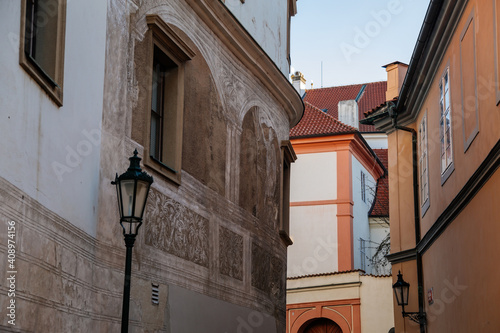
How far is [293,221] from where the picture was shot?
35.3 m

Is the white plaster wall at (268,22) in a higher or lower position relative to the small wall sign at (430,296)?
higher

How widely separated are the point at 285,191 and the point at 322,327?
13.9 m

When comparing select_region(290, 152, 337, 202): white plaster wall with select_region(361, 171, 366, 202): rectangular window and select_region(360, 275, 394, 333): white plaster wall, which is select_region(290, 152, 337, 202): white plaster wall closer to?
select_region(361, 171, 366, 202): rectangular window

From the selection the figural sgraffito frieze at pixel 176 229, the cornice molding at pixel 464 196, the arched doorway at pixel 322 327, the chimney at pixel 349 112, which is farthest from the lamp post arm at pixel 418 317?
the chimney at pixel 349 112

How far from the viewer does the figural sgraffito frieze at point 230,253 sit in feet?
40.8

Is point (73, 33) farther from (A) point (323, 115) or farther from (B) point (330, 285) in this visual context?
(A) point (323, 115)

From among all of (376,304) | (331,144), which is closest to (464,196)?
(376,304)

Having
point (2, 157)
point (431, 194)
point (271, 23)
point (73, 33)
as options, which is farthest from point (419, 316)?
point (2, 157)

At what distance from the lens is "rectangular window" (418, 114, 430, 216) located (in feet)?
55.7

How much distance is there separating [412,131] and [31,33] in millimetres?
12610

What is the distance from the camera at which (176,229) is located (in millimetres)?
10773

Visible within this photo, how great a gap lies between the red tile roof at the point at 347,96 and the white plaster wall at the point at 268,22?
99.4 ft

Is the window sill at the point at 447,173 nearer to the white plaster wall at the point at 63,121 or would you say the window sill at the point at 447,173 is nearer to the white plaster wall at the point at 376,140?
the white plaster wall at the point at 63,121

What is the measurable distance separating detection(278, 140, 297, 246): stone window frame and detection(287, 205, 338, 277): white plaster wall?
17016 millimetres
